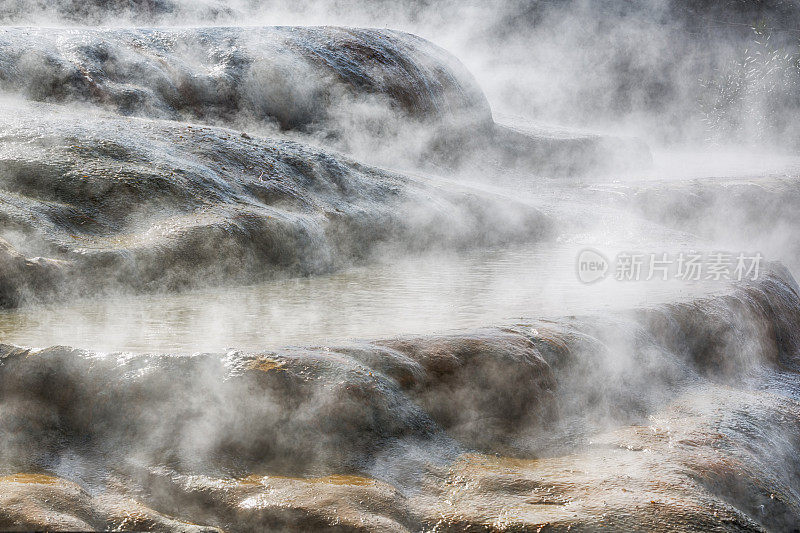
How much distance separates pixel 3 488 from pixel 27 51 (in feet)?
17.9

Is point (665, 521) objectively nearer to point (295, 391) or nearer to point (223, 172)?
point (295, 391)

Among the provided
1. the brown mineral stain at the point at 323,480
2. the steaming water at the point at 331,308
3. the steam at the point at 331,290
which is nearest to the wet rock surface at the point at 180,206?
the steam at the point at 331,290

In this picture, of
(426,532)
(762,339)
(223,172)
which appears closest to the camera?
(426,532)

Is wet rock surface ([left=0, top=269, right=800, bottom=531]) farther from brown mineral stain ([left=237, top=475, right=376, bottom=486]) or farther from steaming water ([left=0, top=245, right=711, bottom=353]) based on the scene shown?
steaming water ([left=0, top=245, right=711, bottom=353])

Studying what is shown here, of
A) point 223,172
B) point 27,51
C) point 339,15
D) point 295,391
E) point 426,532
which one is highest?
point 339,15

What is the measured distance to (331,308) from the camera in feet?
13.7

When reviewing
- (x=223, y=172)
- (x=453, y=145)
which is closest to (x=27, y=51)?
(x=223, y=172)

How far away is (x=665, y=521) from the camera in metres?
2.49

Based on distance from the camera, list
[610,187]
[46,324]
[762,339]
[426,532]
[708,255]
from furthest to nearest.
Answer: [610,187]
[708,255]
[762,339]
[46,324]
[426,532]

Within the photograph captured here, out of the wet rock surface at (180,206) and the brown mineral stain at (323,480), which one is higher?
the wet rock surface at (180,206)

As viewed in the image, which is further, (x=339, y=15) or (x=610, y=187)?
(x=339, y=15)

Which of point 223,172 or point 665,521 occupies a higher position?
point 223,172

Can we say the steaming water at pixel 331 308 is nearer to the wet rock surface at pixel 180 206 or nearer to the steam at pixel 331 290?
the steam at pixel 331 290

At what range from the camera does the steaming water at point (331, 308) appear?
331 centimetres
